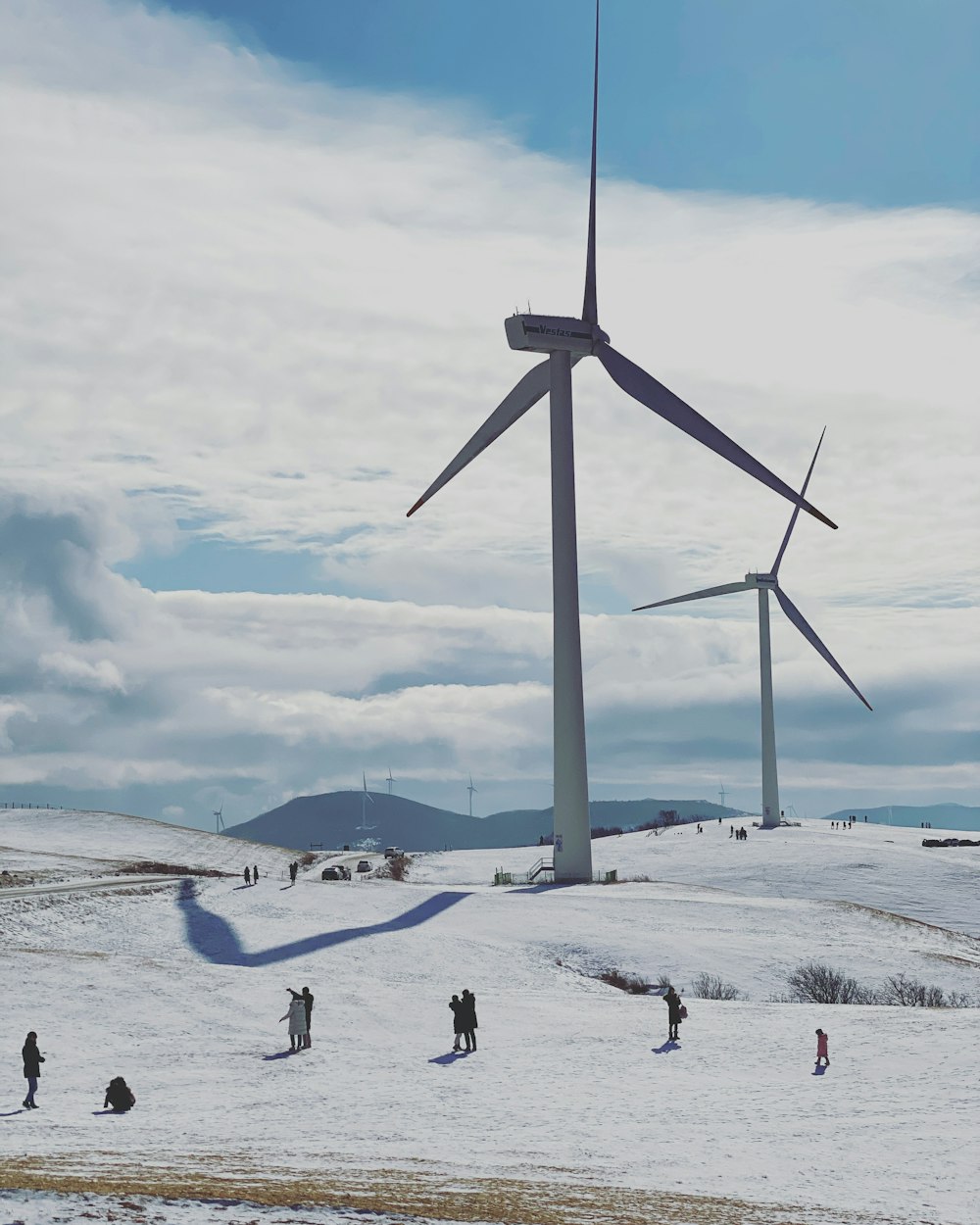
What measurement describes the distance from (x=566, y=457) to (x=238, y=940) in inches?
1617

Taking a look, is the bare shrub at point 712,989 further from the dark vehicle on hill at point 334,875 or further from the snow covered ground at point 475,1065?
the dark vehicle on hill at point 334,875

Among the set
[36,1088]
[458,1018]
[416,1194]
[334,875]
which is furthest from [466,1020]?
[334,875]

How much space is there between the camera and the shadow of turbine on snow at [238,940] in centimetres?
5844

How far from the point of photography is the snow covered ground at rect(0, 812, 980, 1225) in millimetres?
22625

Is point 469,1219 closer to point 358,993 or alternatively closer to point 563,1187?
point 563,1187

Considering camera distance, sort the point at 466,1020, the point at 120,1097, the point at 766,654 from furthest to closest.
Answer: the point at 766,654 → the point at 466,1020 → the point at 120,1097

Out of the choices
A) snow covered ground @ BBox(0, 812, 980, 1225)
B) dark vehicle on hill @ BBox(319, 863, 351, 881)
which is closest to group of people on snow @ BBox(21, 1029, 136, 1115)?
snow covered ground @ BBox(0, 812, 980, 1225)

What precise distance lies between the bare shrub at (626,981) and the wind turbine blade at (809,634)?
65150 mm

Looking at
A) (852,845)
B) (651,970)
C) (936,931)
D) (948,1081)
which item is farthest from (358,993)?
(852,845)

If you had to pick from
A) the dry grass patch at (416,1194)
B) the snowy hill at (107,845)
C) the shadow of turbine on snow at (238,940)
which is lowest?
the dry grass patch at (416,1194)

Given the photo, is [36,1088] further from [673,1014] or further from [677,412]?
[677,412]

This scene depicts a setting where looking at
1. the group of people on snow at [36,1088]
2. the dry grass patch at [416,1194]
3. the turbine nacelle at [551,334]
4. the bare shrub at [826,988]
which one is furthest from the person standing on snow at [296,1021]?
the turbine nacelle at [551,334]

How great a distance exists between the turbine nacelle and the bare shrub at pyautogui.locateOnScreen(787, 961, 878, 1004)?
47265 millimetres

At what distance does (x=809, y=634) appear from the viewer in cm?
12600
